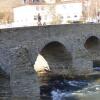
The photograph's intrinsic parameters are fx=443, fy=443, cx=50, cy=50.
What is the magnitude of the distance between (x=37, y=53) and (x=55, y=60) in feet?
20.0

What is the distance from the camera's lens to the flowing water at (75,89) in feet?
85.0

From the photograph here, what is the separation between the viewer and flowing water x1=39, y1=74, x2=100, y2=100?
2591 cm

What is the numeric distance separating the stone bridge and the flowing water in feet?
7.20

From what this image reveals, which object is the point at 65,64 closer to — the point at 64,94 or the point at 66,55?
the point at 66,55

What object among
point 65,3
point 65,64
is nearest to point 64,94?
point 65,64

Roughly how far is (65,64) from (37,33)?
238 inches

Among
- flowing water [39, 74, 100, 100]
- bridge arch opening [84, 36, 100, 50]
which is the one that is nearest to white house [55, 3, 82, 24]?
bridge arch opening [84, 36, 100, 50]

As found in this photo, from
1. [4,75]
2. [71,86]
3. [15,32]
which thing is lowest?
[71,86]

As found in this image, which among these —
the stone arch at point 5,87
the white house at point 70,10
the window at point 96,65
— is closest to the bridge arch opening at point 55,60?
the window at point 96,65

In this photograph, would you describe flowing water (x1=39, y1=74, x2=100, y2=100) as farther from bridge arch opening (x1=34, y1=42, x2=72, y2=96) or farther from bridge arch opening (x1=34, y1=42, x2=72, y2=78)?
bridge arch opening (x1=34, y1=42, x2=72, y2=78)

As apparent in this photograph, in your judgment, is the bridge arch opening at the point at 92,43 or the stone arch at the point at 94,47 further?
the bridge arch opening at the point at 92,43

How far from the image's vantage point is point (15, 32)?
1014 inches

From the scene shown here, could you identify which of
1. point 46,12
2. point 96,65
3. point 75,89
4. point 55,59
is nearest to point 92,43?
point 96,65

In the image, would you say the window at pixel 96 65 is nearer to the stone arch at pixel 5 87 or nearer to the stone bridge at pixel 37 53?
the stone bridge at pixel 37 53
